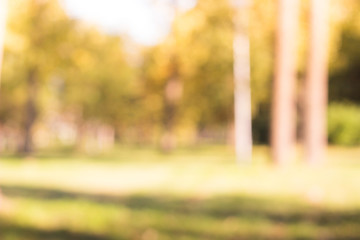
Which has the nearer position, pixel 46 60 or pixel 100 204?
pixel 100 204

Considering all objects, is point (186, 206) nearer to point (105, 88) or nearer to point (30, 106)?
point (30, 106)

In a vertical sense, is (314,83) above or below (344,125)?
above

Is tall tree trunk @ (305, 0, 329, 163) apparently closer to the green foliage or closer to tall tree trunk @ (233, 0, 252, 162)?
tall tree trunk @ (233, 0, 252, 162)

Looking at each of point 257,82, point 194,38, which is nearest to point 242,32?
point 194,38

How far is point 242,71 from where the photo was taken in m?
27.9

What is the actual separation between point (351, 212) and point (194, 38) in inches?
916

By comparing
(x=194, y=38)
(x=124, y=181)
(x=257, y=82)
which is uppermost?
(x=194, y=38)

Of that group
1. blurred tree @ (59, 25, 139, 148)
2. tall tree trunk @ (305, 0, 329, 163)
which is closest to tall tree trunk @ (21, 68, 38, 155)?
blurred tree @ (59, 25, 139, 148)

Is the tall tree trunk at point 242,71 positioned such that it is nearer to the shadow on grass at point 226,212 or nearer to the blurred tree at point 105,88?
the blurred tree at point 105,88

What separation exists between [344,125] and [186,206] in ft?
90.8

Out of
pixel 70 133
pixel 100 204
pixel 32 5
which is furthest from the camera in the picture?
pixel 70 133

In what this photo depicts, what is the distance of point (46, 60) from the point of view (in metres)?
26.4

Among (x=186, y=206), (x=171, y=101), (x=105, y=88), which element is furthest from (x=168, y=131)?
(x=186, y=206)

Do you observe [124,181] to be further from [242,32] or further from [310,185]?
[242,32]
